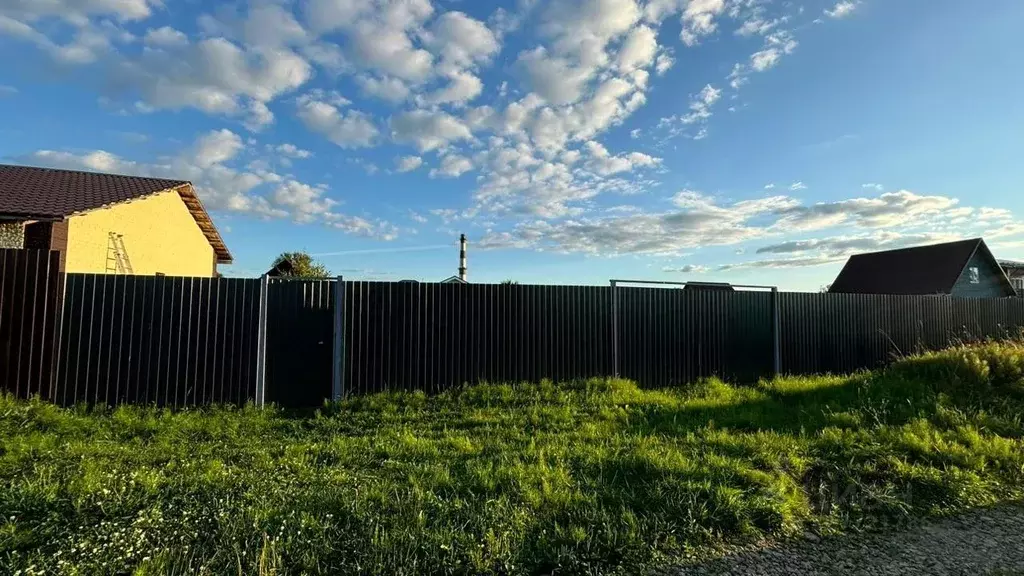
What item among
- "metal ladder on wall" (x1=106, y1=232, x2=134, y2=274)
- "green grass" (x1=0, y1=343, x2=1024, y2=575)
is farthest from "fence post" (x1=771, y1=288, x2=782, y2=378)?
"metal ladder on wall" (x1=106, y1=232, x2=134, y2=274)

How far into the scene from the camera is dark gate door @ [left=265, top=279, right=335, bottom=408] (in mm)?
7117

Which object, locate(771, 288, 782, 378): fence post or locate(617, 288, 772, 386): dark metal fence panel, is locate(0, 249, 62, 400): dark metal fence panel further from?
locate(771, 288, 782, 378): fence post

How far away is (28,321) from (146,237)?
1068cm

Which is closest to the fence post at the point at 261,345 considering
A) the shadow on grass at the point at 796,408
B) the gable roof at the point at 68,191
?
the shadow on grass at the point at 796,408

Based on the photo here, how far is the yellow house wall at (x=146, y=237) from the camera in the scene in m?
12.3

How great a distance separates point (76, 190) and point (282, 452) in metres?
13.4

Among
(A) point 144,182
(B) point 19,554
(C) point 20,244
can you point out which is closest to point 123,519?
(B) point 19,554

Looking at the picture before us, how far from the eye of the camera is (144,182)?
1642 cm

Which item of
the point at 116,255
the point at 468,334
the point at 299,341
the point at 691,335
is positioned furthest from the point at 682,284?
the point at 116,255

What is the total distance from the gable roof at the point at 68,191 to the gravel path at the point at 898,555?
13.3 metres

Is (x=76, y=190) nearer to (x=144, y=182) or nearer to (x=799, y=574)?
(x=144, y=182)

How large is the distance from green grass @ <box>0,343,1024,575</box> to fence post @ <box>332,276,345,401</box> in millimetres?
401

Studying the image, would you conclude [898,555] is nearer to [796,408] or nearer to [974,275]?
[796,408]

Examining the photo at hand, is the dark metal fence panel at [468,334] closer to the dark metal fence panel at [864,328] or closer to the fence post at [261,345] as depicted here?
the fence post at [261,345]
